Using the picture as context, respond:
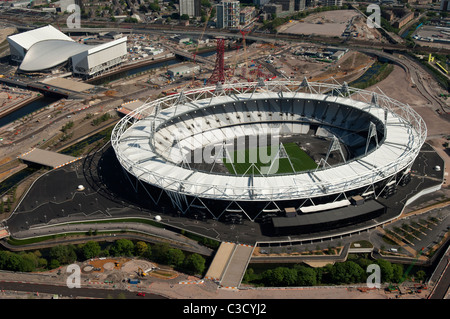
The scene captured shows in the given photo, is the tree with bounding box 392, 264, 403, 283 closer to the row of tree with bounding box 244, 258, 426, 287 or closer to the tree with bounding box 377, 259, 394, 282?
the row of tree with bounding box 244, 258, 426, 287

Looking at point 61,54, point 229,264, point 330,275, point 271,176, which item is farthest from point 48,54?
point 330,275

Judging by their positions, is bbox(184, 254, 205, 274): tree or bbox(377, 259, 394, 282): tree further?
bbox(184, 254, 205, 274): tree

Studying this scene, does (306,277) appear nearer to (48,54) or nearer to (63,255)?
(63,255)

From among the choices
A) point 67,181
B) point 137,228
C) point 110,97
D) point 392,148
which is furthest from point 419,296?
point 110,97

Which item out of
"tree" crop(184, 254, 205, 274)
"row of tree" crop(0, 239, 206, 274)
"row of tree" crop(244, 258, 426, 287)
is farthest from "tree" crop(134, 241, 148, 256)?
"row of tree" crop(244, 258, 426, 287)

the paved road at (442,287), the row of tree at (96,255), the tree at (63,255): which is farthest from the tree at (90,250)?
the paved road at (442,287)
